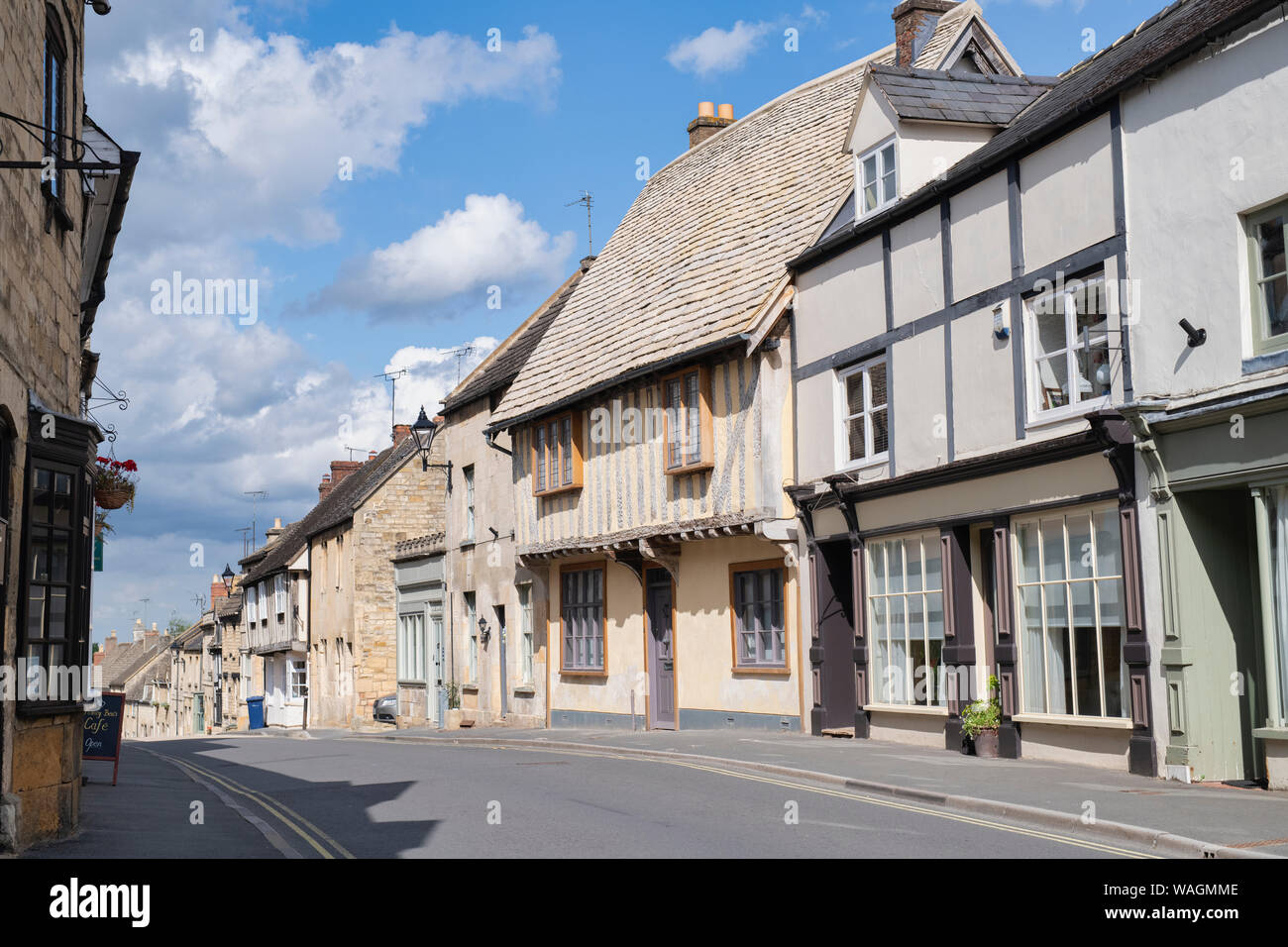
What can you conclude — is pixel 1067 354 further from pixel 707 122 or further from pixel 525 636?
pixel 707 122

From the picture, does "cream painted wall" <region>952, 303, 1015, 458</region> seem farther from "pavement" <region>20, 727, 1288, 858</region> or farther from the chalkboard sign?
the chalkboard sign

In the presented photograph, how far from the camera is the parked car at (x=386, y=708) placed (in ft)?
123

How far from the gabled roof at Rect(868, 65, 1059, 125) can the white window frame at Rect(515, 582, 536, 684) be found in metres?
14.2

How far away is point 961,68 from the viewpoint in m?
21.7

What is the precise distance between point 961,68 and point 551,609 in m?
13.1

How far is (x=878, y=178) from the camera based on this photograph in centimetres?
1888

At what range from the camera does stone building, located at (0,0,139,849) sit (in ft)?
32.2

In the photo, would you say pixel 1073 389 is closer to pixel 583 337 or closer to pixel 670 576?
pixel 670 576

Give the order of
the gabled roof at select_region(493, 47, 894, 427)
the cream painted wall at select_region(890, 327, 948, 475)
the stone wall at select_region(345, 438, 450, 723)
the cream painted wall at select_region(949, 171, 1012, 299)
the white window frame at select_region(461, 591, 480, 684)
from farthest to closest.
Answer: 1. the stone wall at select_region(345, 438, 450, 723)
2. the white window frame at select_region(461, 591, 480, 684)
3. the gabled roof at select_region(493, 47, 894, 427)
4. the cream painted wall at select_region(890, 327, 948, 475)
5. the cream painted wall at select_region(949, 171, 1012, 299)

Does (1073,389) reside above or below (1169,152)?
below

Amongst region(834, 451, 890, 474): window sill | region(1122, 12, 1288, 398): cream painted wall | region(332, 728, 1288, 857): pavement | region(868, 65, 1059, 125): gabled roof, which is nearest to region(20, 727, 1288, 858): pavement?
region(332, 728, 1288, 857): pavement

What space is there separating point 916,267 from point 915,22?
7163 mm

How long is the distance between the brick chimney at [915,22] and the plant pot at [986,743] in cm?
1174
